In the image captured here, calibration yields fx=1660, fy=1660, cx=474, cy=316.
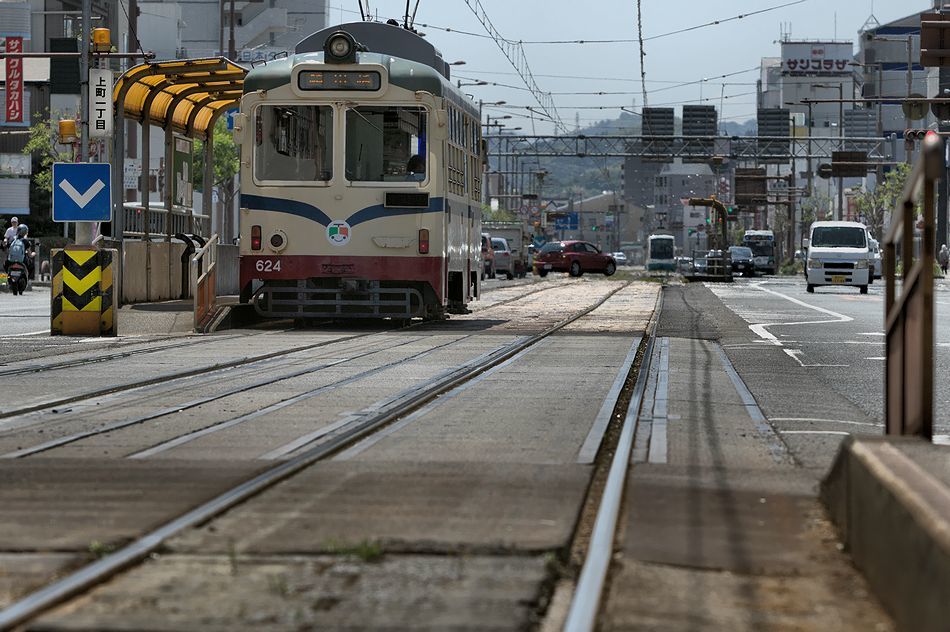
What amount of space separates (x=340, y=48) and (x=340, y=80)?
0.47 m

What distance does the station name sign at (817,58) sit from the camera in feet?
555

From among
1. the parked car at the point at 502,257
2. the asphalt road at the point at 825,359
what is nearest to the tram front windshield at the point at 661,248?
the parked car at the point at 502,257

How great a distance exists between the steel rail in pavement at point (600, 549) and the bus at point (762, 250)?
82756 mm

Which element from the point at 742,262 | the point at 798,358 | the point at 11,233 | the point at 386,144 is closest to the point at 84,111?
the point at 386,144

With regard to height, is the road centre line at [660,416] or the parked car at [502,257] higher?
the parked car at [502,257]

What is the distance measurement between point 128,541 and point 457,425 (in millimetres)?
4141

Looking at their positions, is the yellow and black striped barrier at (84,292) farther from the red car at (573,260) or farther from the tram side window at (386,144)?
the red car at (573,260)

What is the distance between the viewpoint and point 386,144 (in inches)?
854

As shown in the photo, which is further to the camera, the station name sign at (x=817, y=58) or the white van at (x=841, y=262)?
the station name sign at (x=817, y=58)

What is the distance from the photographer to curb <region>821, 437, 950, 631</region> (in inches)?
174

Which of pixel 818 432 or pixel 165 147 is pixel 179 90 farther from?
pixel 818 432

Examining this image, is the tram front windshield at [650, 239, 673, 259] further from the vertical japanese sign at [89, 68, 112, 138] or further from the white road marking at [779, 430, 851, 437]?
the white road marking at [779, 430, 851, 437]

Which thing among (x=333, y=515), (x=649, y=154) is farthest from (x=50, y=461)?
(x=649, y=154)

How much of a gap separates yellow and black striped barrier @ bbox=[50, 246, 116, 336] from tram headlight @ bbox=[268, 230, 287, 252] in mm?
2456
